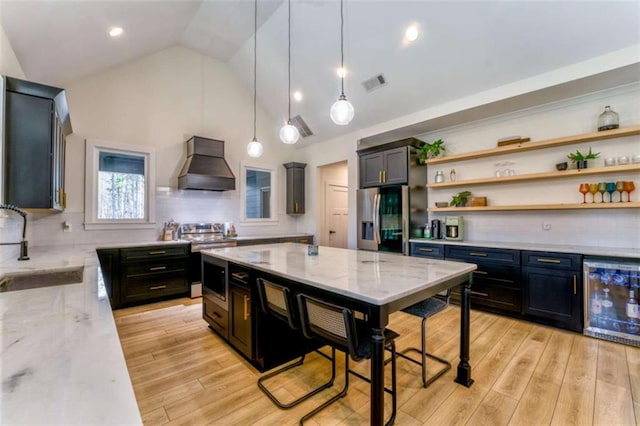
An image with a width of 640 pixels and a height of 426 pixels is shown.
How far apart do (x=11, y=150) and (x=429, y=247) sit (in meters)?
4.65

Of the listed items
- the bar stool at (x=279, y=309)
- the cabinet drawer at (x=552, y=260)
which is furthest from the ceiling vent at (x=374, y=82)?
the bar stool at (x=279, y=309)

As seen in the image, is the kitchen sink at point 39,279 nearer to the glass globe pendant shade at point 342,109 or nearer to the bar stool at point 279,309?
the bar stool at point 279,309

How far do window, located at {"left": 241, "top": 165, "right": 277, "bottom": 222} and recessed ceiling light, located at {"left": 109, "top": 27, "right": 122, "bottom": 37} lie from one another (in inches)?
111

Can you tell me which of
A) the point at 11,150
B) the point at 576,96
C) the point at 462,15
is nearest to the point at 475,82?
the point at 462,15

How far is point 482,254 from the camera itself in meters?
3.76

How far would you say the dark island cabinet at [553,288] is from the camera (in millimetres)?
3078

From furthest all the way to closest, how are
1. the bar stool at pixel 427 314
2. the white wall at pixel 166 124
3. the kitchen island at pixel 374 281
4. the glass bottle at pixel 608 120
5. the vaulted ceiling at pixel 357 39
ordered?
the white wall at pixel 166 124 → the glass bottle at pixel 608 120 → the vaulted ceiling at pixel 357 39 → the bar stool at pixel 427 314 → the kitchen island at pixel 374 281

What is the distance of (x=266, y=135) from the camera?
6.20 metres

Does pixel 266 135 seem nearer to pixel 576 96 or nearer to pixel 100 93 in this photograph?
pixel 100 93

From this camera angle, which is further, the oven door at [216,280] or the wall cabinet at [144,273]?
the wall cabinet at [144,273]

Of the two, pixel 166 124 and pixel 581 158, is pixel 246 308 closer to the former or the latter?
pixel 166 124

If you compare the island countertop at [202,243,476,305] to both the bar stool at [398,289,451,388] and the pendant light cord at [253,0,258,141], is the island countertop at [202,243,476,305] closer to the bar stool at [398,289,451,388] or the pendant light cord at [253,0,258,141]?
the bar stool at [398,289,451,388]

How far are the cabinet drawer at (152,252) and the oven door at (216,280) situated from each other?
55.0 inches

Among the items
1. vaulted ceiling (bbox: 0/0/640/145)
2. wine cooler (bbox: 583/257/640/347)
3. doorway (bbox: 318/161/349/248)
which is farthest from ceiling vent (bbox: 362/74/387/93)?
wine cooler (bbox: 583/257/640/347)
